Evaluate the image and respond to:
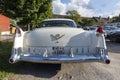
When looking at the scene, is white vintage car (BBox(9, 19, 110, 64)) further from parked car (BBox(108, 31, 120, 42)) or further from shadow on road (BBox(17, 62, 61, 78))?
parked car (BBox(108, 31, 120, 42))

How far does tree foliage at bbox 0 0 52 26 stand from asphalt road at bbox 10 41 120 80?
24.0 metres

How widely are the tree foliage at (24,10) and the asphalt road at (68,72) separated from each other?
78.9ft

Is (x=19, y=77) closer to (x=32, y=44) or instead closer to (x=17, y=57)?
(x=17, y=57)

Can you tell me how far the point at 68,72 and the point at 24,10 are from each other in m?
25.1

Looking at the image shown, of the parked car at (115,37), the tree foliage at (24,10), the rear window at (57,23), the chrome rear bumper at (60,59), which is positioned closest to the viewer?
the chrome rear bumper at (60,59)

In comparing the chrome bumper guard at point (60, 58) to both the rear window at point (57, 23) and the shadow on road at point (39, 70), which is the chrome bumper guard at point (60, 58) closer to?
the shadow on road at point (39, 70)

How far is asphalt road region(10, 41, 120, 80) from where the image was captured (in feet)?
22.8

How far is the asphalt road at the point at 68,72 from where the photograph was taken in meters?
6.95

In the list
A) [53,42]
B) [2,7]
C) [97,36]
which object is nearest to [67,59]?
[53,42]

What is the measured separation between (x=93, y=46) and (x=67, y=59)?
38.3 inches

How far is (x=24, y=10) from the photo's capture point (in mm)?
31844

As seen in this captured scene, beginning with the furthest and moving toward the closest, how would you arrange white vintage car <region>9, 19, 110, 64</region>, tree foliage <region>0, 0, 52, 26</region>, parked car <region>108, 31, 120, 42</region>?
1. tree foliage <region>0, 0, 52, 26</region>
2. parked car <region>108, 31, 120, 42</region>
3. white vintage car <region>9, 19, 110, 64</region>

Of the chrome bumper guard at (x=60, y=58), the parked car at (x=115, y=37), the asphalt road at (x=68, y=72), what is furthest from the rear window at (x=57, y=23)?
the parked car at (x=115, y=37)

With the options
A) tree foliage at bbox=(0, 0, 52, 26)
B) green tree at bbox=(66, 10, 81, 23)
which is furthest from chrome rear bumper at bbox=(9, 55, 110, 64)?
green tree at bbox=(66, 10, 81, 23)
